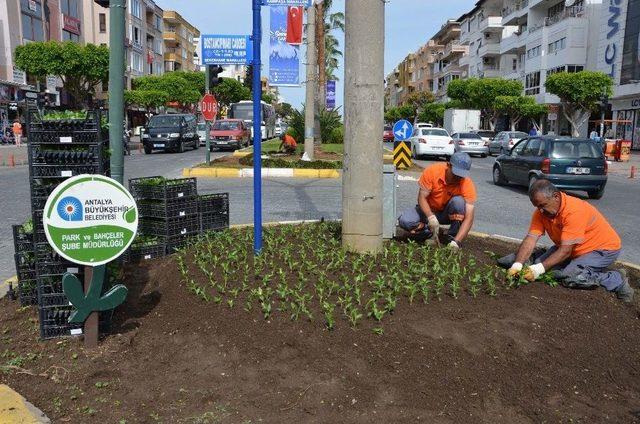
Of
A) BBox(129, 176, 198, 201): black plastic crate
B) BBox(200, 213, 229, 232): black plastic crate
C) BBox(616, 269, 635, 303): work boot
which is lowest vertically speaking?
BBox(616, 269, 635, 303): work boot

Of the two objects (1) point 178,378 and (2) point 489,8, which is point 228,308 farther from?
(2) point 489,8

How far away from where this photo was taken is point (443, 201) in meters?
6.51

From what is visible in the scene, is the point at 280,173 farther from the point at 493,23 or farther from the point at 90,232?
the point at 493,23

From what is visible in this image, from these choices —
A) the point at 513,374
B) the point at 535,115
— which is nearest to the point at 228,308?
the point at 513,374

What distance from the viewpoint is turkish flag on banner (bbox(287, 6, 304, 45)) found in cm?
1759

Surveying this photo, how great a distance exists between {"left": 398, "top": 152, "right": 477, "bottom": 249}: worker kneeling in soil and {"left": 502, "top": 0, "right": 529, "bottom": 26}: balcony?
57.0m

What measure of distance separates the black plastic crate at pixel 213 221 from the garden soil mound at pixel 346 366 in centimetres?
181

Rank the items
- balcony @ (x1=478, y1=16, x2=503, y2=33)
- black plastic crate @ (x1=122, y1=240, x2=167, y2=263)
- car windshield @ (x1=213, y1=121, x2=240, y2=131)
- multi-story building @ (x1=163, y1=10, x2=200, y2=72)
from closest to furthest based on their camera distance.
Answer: black plastic crate @ (x1=122, y1=240, x2=167, y2=263) → car windshield @ (x1=213, y1=121, x2=240, y2=131) → balcony @ (x1=478, y1=16, x2=503, y2=33) → multi-story building @ (x1=163, y1=10, x2=200, y2=72)

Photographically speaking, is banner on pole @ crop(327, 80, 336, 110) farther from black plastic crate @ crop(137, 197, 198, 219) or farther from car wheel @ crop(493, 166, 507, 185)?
black plastic crate @ crop(137, 197, 198, 219)

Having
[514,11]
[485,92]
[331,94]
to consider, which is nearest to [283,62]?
[331,94]

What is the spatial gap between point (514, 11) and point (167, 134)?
44.7 m

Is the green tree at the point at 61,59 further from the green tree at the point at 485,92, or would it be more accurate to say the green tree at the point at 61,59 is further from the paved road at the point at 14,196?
the green tree at the point at 485,92

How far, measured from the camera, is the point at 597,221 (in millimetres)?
5148

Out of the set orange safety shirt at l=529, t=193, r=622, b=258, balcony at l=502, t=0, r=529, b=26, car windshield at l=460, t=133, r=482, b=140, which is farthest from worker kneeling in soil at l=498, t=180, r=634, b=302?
balcony at l=502, t=0, r=529, b=26
